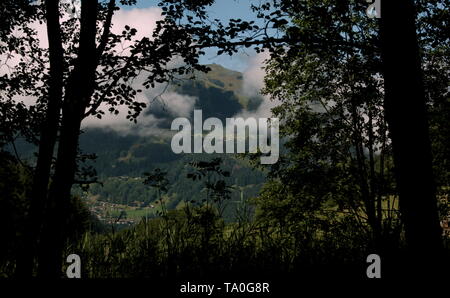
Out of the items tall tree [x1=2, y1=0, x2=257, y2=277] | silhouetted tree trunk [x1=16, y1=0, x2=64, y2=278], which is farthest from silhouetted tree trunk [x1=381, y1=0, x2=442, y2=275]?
silhouetted tree trunk [x1=16, y1=0, x2=64, y2=278]

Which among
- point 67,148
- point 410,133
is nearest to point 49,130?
point 67,148

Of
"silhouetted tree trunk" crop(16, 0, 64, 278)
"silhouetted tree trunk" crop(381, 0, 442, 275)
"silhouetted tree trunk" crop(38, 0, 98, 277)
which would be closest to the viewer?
"silhouetted tree trunk" crop(381, 0, 442, 275)

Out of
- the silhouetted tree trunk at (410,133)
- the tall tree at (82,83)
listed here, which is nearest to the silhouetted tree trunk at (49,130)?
the tall tree at (82,83)

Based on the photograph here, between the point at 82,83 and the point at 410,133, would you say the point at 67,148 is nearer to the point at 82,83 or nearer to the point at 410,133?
the point at 82,83

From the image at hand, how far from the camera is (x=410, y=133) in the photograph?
4348 millimetres

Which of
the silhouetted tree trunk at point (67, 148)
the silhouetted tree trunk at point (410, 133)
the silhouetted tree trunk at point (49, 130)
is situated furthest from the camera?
the silhouetted tree trunk at point (49, 130)

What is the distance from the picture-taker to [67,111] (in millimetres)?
5934

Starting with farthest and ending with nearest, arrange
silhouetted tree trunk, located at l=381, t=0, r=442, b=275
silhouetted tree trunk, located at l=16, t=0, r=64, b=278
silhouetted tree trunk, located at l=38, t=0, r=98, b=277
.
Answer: silhouetted tree trunk, located at l=16, t=0, r=64, b=278, silhouetted tree trunk, located at l=38, t=0, r=98, b=277, silhouetted tree trunk, located at l=381, t=0, r=442, b=275

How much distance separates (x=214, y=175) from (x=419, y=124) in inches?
128

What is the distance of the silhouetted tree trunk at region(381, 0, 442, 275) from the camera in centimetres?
423

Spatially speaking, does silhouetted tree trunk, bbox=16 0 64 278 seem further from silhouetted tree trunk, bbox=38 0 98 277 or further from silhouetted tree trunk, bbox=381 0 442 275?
silhouetted tree trunk, bbox=381 0 442 275

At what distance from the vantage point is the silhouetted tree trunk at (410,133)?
4.23 metres

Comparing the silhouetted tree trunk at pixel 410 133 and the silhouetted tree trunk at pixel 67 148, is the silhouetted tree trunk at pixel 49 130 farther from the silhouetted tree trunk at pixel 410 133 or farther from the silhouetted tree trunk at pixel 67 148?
the silhouetted tree trunk at pixel 410 133

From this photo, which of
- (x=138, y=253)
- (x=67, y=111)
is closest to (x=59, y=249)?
(x=138, y=253)
